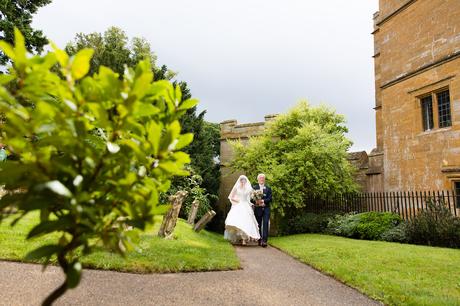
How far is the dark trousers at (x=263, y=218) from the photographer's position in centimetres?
1131

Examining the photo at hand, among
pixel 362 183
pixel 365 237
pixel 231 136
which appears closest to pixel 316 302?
pixel 365 237

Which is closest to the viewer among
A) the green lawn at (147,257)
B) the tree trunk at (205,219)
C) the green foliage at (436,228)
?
the green lawn at (147,257)

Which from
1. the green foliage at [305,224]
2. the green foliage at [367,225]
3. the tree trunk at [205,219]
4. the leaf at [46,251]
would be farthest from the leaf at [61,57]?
the green foliage at [305,224]

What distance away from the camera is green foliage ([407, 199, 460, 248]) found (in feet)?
33.6

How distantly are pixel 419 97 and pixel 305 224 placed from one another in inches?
295

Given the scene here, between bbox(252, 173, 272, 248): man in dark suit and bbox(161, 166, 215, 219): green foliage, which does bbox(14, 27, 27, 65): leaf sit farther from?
bbox(161, 166, 215, 219): green foliage

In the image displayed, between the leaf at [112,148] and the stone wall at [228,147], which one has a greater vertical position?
the stone wall at [228,147]

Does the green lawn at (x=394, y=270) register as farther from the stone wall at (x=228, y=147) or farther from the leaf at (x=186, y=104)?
the stone wall at (x=228, y=147)

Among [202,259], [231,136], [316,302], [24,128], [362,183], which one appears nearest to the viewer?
[24,128]

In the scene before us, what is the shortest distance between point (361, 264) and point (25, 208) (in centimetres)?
701

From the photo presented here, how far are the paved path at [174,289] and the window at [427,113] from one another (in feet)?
38.4

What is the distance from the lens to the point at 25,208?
109 centimetres

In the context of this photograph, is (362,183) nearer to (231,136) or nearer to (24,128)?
(231,136)

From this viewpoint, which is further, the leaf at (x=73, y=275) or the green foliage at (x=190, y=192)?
the green foliage at (x=190, y=192)
